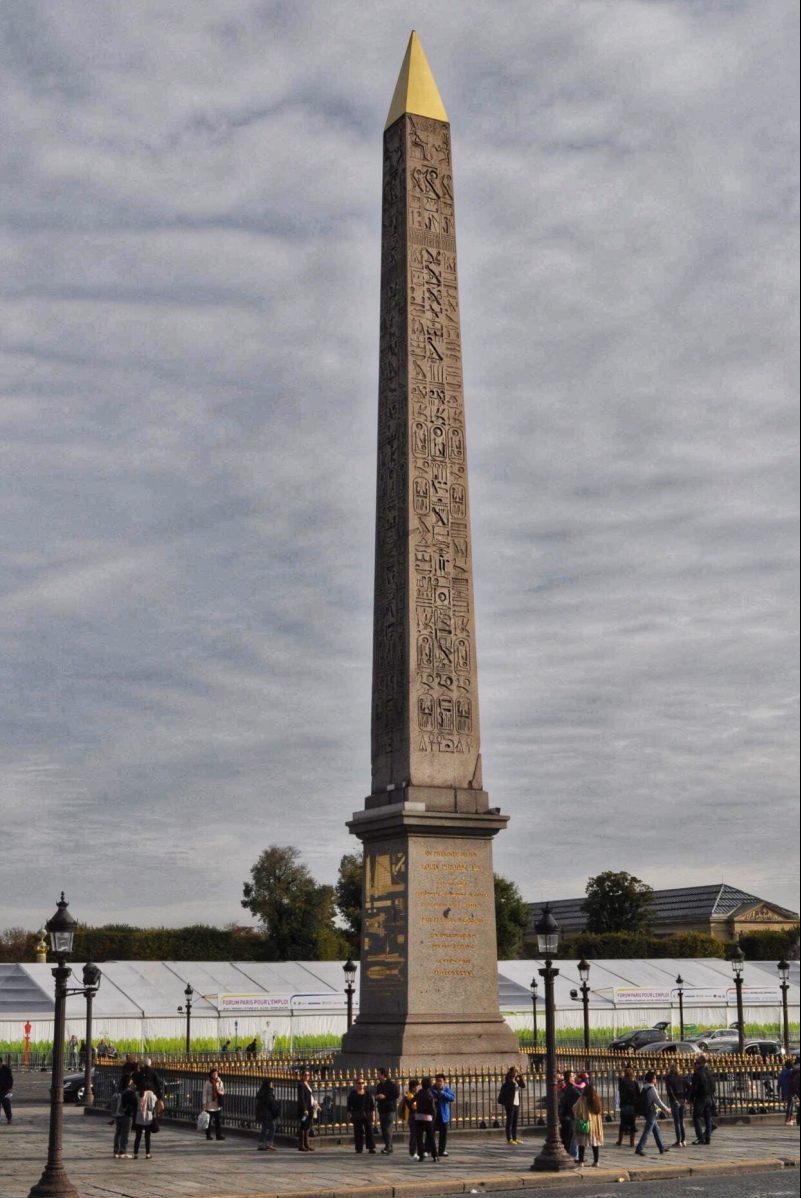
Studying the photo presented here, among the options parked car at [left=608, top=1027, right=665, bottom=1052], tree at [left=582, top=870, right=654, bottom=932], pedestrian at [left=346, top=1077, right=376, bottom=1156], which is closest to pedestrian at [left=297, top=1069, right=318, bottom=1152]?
pedestrian at [left=346, top=1077, right=376, bottom=1156]

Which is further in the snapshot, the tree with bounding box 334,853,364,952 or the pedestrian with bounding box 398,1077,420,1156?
the tree with bounding box 334,853,364,952

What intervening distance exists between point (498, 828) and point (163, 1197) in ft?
32.1

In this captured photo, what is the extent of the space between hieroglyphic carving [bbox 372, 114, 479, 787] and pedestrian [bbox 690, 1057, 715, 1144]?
6.40 metres

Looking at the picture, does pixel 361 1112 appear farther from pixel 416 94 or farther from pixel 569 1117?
pixel 416 94

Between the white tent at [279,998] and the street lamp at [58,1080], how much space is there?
96.2 ft

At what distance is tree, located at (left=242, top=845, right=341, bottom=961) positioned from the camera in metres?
78.9

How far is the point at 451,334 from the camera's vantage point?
27969 mm

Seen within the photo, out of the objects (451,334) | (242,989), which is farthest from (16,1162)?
(242,989)

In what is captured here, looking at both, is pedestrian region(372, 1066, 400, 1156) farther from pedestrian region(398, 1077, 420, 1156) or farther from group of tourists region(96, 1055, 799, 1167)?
pedestrian region(398, 1077, 420, 1156)

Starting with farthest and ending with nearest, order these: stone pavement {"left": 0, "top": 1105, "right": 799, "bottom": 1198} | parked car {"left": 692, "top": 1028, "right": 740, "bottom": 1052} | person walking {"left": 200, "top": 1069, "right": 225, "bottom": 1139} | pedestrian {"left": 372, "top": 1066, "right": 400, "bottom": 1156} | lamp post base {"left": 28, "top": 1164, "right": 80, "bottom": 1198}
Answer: parked car {"left": 692, "top": 1028, "right": 740, "bottom": 1052}
person walking {"left": 200, "top": 1069, "right": 225, "bottom": 1139}
pedestrian {"left": 372, "top": 1066, "right": 400, "bottom": 1156}
stone pavement {"left": 0, "top": 1105, "right": 799, "bottom": 1198}
lamp post base {"left": 28, "top": 1164, "right": 80, "bottom": 1198}

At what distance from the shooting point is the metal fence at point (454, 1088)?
78.9 feet

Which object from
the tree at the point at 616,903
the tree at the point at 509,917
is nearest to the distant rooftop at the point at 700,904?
the tree at the point at 616,903

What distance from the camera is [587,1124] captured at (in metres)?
21.9

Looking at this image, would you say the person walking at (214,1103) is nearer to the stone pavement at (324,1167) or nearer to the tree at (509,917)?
the stone pavement at (324,1167)
